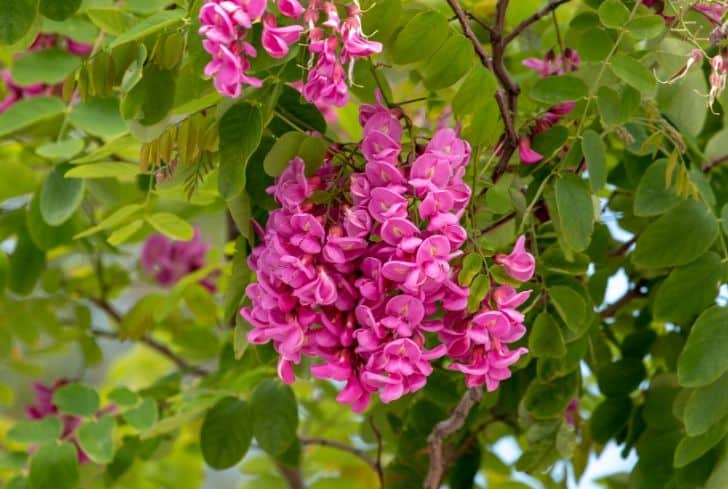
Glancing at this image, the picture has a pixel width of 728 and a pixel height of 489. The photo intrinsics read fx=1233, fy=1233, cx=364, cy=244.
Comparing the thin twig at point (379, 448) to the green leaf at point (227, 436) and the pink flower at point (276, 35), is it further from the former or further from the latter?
the pink flower at point (276, 35)

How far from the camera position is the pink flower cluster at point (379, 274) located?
71 cm

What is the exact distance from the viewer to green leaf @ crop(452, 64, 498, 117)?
78 cm

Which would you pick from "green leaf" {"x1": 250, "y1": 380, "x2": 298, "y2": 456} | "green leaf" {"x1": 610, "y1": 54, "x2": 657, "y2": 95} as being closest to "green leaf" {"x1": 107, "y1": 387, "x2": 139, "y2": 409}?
"green leaf" {"x1": 250, "y1": 380, "x2": 298, "y2": 456}

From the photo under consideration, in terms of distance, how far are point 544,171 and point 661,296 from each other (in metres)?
0.16

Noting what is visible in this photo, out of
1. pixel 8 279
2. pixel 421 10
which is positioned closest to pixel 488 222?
pixel 421 10

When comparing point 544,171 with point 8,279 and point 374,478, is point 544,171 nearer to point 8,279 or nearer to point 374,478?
point 8,279

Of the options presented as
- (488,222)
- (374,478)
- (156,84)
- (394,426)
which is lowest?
(374,478)

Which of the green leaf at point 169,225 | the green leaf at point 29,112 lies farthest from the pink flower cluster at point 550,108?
the green leaf at point 29,112

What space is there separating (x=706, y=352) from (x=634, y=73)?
204 millimetres

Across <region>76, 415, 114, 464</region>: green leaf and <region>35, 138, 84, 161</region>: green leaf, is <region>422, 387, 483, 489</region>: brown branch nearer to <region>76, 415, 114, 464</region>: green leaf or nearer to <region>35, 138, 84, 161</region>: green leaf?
<region>76, 415, 114, 464</region>: green leaf

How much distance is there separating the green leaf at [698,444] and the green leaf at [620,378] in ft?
0.62

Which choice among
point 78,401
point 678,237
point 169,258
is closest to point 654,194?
point 678,237

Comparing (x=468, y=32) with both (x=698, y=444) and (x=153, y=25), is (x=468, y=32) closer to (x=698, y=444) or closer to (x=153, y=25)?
(x=153, y=25)

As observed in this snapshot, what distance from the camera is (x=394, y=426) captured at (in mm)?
1160
